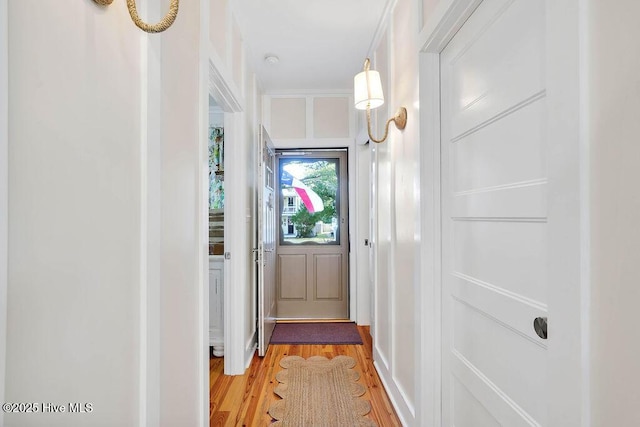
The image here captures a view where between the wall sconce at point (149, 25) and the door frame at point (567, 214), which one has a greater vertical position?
the wall sconce at point (149, 25)

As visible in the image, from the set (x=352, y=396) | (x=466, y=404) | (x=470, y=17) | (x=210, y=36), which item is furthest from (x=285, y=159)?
(x=466, y=404)

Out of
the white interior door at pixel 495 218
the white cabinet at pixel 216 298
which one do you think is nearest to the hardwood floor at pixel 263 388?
the white cabinet at pixel 216 298

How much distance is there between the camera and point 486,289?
1.11 m

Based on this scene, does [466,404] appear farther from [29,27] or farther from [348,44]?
[348,44]

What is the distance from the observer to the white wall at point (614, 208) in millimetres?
562

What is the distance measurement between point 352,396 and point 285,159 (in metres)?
2.65

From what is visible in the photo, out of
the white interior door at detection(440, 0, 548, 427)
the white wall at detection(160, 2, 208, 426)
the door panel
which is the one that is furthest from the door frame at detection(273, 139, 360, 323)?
the white interior door at detection(440, 0, 548, 427)

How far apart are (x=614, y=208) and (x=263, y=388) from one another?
231 cm

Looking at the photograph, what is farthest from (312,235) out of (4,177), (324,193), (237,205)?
(4,177)

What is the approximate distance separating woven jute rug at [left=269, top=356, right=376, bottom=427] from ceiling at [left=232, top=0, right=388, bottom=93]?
2613mm

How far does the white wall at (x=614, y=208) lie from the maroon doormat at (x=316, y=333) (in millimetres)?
2719

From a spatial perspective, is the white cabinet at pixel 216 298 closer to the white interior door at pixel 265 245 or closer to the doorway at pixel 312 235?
the white interior door at pixel 265 245

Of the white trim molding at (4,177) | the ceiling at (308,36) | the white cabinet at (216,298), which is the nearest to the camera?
the white trim molding at (4,177)

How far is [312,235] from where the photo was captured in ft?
12.9
